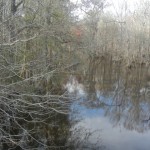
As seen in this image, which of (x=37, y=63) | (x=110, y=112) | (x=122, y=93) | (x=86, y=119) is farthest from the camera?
(x=122, y=93)

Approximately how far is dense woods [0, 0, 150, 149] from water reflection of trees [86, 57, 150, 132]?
5.06 ft

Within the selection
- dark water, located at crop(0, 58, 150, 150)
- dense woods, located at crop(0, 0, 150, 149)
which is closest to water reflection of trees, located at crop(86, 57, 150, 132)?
dark water, located at crop(0, 58, 150, 150)

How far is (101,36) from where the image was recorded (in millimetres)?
25781

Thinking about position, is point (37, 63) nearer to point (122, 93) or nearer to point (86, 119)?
→ point (86, 119)

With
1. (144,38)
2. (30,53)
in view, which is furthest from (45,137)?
(144,38)

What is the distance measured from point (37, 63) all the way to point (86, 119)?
3249 mm

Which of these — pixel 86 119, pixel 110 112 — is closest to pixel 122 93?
pixel 110 112

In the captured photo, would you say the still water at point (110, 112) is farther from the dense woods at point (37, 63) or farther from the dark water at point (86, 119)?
the dense woods at point (37, 63)

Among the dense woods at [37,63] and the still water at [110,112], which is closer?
the dense woods at [37,63]

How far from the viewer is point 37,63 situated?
7227 mm

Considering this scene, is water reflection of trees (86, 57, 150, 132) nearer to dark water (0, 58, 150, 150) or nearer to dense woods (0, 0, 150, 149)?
dark water (0, 58, 150, 150)

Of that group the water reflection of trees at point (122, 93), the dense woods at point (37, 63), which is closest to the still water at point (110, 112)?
the water reflection of trees at point (122, 93)

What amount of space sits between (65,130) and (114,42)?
16979 millimetres

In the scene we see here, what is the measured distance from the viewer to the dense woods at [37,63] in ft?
17.9
